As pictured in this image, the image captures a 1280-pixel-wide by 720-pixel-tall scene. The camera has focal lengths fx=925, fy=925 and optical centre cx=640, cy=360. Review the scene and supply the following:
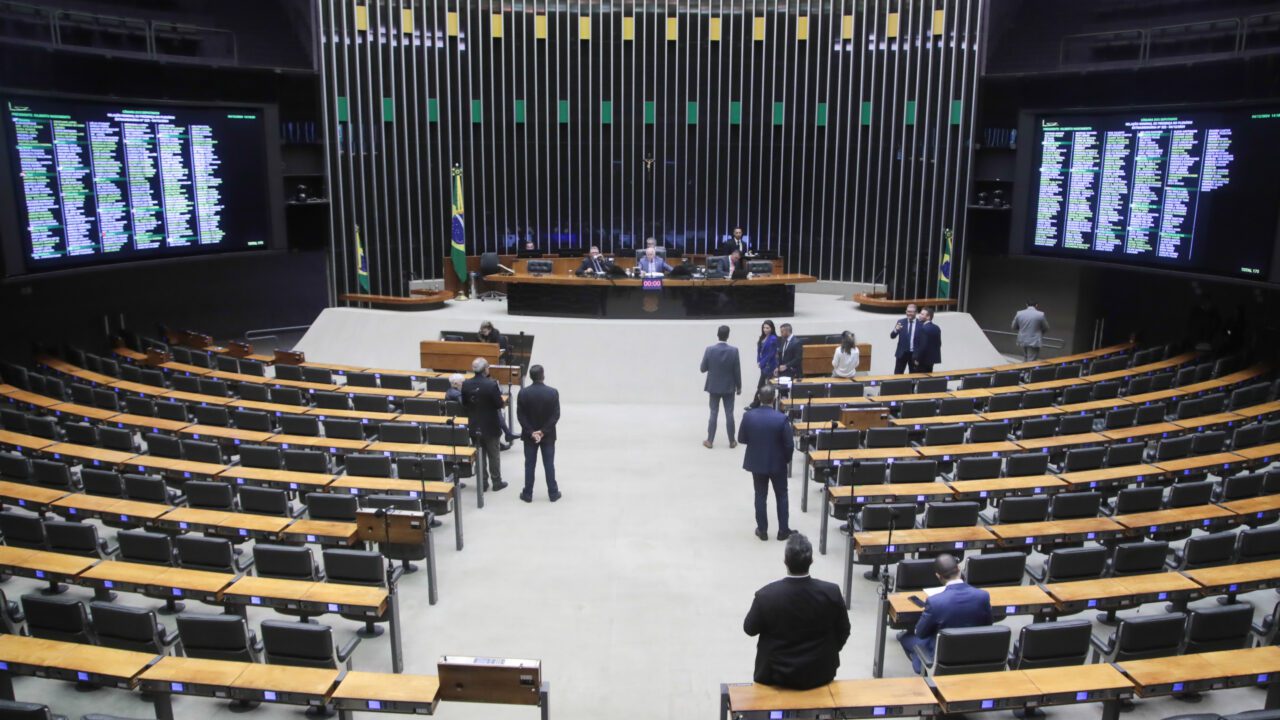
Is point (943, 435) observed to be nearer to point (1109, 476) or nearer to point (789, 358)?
point (1109, 476)

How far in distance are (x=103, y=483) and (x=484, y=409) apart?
3.12 m

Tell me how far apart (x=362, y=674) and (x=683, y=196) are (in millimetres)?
15191

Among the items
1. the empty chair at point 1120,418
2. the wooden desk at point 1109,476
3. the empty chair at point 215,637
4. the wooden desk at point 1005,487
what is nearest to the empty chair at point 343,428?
the empty chair at point 215,637

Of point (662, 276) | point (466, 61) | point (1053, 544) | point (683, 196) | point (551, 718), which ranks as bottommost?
point (551, 718)

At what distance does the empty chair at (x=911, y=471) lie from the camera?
7531mm

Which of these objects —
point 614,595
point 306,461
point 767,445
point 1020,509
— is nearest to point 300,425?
point 306,461

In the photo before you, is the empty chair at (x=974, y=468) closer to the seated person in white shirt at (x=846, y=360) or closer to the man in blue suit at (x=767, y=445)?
the man in blue suit at (x=767, y=445)

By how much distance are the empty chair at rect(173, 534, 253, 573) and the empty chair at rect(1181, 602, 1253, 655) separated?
599 cm

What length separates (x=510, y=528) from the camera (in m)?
8.01

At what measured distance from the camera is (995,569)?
237 inches

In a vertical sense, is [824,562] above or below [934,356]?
below

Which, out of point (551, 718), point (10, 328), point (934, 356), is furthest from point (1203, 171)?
point (10, 328)

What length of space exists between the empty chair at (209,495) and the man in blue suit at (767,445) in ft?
13.1

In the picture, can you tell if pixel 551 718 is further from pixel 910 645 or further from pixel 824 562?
pixel 824 562
